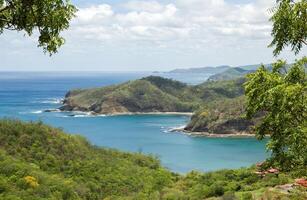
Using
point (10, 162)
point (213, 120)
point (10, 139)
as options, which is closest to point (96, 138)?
point (213, 120)

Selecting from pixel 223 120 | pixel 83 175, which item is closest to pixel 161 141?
pixel 223 120

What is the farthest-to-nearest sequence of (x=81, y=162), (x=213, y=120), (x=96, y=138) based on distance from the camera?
1. (x=213, y=120)
2. (x=96, y=138)
3. (x=81, y=162)

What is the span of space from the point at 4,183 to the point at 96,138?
8433cm

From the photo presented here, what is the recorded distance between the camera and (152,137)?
442 feet

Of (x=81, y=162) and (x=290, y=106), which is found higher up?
(x=290, y=106)

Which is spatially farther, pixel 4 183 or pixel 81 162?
pixel 81 162

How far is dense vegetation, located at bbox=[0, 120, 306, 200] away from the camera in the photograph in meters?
44.6

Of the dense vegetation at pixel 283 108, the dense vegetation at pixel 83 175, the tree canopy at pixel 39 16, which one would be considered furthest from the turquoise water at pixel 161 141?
the tree canopy at pixel 39 16

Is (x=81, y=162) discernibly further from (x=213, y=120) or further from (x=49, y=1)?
(x=213, y=120)

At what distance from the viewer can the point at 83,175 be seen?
59.9 metres

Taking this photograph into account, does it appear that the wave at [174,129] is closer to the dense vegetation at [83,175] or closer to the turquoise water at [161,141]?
the turquoise water at [161,141]

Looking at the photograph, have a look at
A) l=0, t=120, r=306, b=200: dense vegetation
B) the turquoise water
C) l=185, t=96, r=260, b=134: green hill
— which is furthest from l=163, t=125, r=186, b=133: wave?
l=0, t=120, r=306, b=200: dense vegetation

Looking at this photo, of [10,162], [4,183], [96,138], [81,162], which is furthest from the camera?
[96,138]

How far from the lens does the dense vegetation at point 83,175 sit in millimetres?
44594
